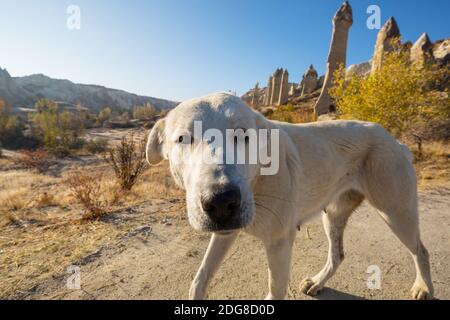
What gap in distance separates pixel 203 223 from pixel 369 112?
443 inches

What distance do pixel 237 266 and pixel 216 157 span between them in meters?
2.19

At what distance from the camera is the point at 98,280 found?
2871mm

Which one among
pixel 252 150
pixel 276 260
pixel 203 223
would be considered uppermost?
pixel 252 150

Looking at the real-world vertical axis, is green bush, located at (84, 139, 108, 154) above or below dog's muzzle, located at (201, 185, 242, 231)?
below

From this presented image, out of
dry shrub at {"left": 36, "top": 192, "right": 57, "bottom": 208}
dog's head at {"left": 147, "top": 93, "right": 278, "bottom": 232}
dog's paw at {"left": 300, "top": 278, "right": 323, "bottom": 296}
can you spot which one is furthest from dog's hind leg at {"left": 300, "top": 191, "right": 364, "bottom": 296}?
dry shrub at {"left": 36, "top": 192, "right": 57, "bottom": 208}

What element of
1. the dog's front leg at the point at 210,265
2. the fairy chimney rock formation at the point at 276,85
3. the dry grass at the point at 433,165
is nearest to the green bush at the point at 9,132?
the dog's front leg at the point at 210,265

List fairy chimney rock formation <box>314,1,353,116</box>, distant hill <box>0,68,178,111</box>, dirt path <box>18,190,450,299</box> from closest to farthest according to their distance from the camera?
dirt path <box>18,190,450,299</box>
fairy chimney rock formation <box>314,1,353,116</box>
distant hill <box>0,68,178,111</box>

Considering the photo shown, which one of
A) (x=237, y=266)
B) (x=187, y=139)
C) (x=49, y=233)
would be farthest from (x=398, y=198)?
(x=49, y=233)

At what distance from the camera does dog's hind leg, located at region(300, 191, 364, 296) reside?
2.84 m

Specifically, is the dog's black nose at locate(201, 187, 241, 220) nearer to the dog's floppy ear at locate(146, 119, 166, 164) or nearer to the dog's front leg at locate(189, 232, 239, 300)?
the dog's front leg at locate(189, 232, 239, 300)

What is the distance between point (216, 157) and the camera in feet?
5.01

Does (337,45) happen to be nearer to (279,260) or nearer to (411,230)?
(411,230)

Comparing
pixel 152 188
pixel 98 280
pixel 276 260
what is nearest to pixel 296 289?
pixel 276 260
